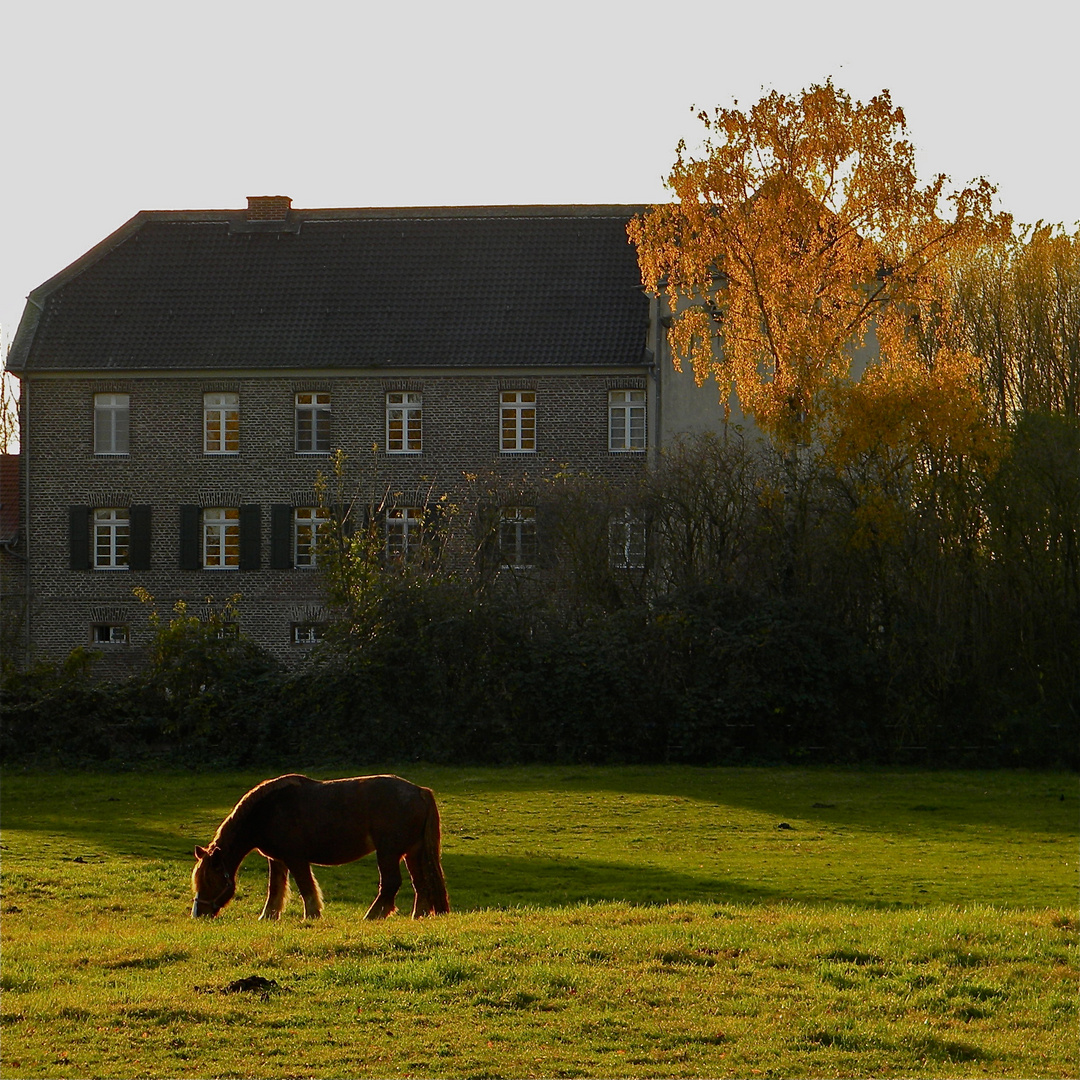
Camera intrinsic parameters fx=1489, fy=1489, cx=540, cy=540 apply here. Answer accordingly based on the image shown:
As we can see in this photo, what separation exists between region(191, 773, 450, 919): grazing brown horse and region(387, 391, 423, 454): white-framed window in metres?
31.0

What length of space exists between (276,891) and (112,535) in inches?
1295

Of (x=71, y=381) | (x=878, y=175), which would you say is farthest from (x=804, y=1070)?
(x=71, y=381)

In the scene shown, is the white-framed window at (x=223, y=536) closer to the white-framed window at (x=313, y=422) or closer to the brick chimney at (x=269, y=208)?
the white-framed window at (x=313, y=422)

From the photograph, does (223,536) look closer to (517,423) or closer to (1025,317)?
(517,423)

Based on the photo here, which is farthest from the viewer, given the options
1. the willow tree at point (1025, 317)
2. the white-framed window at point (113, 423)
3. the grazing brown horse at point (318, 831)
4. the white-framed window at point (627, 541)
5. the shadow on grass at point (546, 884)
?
the white-framed window at point (113, 423)

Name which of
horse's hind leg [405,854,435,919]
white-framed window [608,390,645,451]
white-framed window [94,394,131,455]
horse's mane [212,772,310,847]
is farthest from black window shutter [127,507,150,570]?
horse's hind leg [405,854,435,919]

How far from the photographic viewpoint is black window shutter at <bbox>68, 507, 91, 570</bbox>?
42.2m

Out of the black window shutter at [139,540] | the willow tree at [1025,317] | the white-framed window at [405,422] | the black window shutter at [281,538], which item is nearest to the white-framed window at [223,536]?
the black window shutter at [281,538]

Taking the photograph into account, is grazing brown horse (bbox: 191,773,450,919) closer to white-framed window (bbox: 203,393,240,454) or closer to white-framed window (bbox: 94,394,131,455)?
white-framed window (bbox: 203,393,240,454)

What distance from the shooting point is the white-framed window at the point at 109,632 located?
138 feet

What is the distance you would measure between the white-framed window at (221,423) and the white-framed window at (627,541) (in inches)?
633

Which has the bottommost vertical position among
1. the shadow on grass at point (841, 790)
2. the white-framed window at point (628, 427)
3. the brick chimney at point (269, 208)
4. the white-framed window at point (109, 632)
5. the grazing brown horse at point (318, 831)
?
the shadow on grass at point (841, 790)

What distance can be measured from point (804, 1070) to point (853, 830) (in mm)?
13033

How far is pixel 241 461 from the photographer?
42469 millimetres
